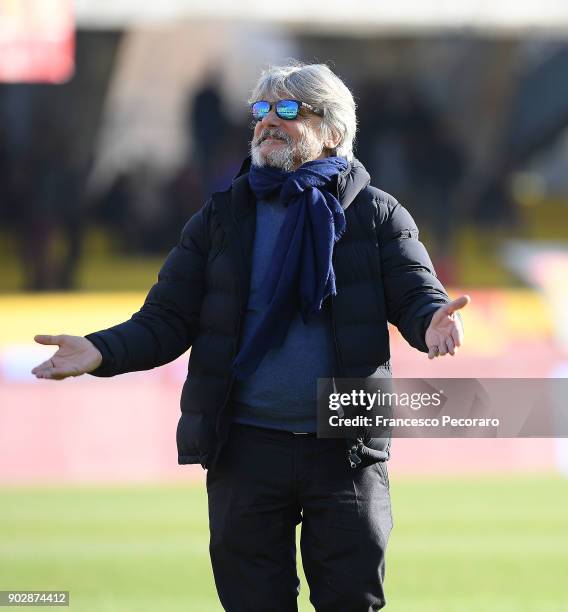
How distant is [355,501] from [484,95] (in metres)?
13.3

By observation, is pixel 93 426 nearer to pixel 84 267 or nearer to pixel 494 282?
pixel 84 267

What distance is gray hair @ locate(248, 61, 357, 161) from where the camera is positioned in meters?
3.96

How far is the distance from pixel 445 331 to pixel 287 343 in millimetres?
429

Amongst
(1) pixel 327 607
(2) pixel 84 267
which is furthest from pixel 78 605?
(2) pixel 84 267

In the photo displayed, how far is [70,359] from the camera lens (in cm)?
385

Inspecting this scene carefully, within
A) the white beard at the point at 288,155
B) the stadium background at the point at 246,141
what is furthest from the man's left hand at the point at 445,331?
the stadium background at the point at 246,141

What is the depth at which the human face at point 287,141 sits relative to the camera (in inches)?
156

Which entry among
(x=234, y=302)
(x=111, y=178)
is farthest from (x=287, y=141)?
(x=111, y=178)

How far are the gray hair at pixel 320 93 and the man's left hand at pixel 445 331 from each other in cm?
58

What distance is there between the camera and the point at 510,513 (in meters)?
8.54

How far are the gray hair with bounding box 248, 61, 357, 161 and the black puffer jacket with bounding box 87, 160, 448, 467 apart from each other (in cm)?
10

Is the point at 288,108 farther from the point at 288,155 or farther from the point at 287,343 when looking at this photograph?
the point at 287,343

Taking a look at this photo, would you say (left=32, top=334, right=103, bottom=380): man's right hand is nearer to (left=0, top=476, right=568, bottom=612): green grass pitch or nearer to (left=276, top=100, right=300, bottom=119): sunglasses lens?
(left=276, top=100, right=300, bottom=119): sunglasses lens

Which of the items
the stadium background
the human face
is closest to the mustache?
the human face
